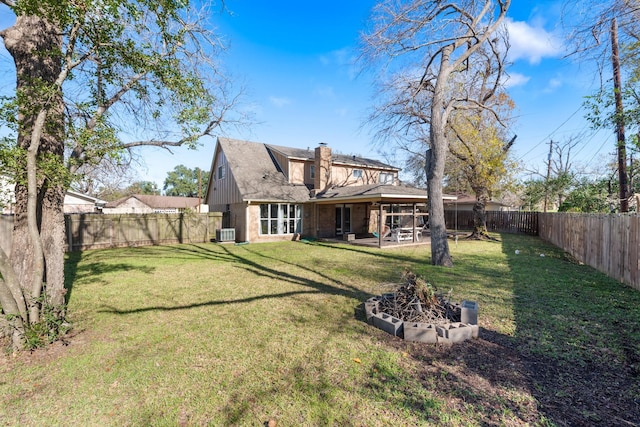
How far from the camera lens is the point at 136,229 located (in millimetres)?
14445

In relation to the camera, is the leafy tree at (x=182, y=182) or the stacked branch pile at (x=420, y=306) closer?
the stacked branch pile at (x=420, y=306)

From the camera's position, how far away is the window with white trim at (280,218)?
15969mm

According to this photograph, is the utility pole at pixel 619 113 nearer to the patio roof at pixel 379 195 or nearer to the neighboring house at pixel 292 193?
the patio roof at pixel 379 195

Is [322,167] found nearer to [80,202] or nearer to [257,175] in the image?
[257,175]

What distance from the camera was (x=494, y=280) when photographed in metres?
7.17

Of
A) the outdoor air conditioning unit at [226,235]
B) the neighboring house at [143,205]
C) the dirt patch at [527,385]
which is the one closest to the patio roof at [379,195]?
the outdoor air conditioning unit at [226,235]

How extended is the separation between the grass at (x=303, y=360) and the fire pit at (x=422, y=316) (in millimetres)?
162

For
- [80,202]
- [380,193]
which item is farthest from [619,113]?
[80,202]

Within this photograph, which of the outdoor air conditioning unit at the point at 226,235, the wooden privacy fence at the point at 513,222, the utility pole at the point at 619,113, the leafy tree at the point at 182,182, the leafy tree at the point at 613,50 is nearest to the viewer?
the leafy tree at the point at 613,50

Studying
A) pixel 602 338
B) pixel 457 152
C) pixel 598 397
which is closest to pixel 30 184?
pixel 598 397

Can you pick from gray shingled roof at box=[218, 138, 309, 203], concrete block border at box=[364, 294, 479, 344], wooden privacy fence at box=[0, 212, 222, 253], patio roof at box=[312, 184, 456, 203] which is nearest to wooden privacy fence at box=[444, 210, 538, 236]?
patio roof at box=[312, 184, 456, 203]

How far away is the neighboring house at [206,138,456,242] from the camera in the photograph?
51.0ft

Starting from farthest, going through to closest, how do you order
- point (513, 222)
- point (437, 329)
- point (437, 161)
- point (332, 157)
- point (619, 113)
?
1. point (513, 222)
2. point (332, 157)
3. point (437, 161)
4. point (619, 113)
5. point (437, 329)

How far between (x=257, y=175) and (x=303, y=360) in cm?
1459
